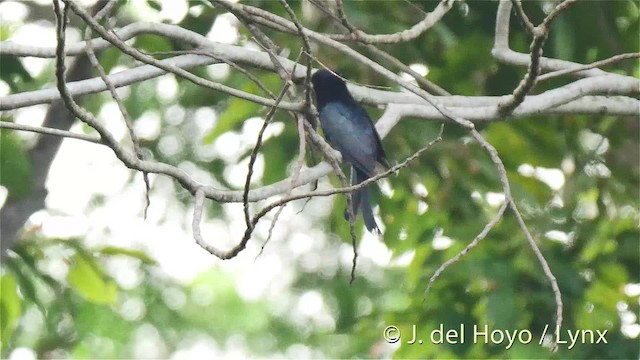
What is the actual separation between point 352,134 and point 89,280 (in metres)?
1.41

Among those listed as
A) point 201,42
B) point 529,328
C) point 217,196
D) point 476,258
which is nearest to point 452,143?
point 476,258

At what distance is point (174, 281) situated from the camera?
877 cm

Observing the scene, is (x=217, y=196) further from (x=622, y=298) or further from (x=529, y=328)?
(x=622, y=298)

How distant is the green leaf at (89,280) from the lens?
15.6 feet

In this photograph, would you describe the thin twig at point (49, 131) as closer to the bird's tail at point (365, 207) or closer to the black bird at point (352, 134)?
the black bird at point (352, 134)

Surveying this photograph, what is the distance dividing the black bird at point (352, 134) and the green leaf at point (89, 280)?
3.64 feet

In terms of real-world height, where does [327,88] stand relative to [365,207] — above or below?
above

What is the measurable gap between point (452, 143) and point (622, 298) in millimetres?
986

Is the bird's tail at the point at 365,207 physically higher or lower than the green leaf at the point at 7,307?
higher

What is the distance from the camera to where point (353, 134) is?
204 inches

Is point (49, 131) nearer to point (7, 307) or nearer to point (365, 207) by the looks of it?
point (7, 307)

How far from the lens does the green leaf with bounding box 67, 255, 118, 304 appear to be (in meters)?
4.75

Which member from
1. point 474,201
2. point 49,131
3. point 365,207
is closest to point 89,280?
point 365,207

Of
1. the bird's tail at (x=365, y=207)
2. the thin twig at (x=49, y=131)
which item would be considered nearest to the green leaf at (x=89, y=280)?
the bird's tail at (x=365, y=207)
